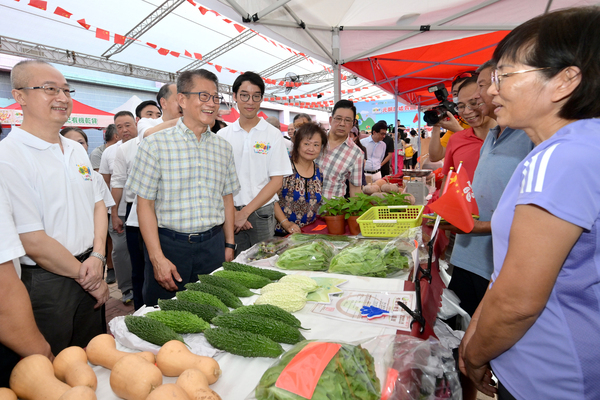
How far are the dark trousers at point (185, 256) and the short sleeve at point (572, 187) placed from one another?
1.96 meters

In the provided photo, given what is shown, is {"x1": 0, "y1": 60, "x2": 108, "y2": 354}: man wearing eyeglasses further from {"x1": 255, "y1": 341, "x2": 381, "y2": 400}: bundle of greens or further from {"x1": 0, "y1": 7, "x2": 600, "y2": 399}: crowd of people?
{"x1": 255, "y1": 341, "x2": 381, "y2": 400}: bundle of greens

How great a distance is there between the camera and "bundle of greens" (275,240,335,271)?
1958 mm

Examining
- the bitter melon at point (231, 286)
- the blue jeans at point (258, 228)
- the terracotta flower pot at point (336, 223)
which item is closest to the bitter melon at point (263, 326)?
the bitter melon at point (231, 286)

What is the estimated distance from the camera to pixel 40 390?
981mm

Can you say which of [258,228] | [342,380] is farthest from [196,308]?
[258,228]

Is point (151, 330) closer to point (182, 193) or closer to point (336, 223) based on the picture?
point (182, 193)

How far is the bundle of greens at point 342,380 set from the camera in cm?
86

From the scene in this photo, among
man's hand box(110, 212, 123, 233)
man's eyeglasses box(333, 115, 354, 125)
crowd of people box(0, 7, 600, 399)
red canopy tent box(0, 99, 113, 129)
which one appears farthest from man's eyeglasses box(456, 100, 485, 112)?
red canopy tent box(0, 99, 113, 129)

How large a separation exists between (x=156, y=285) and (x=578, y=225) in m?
2.34

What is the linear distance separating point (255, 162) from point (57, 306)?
1758mm

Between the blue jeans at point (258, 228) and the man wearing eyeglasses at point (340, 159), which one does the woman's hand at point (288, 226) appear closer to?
the blue jeans at point (258, 228)

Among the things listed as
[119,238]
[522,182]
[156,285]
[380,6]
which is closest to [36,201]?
[156,285]

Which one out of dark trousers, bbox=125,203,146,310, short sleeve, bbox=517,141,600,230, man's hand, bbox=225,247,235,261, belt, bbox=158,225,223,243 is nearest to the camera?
short sleeve, bbox=517,141,600,230

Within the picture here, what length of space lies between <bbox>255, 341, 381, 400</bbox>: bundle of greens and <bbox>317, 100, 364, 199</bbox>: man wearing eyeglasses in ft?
8.16
